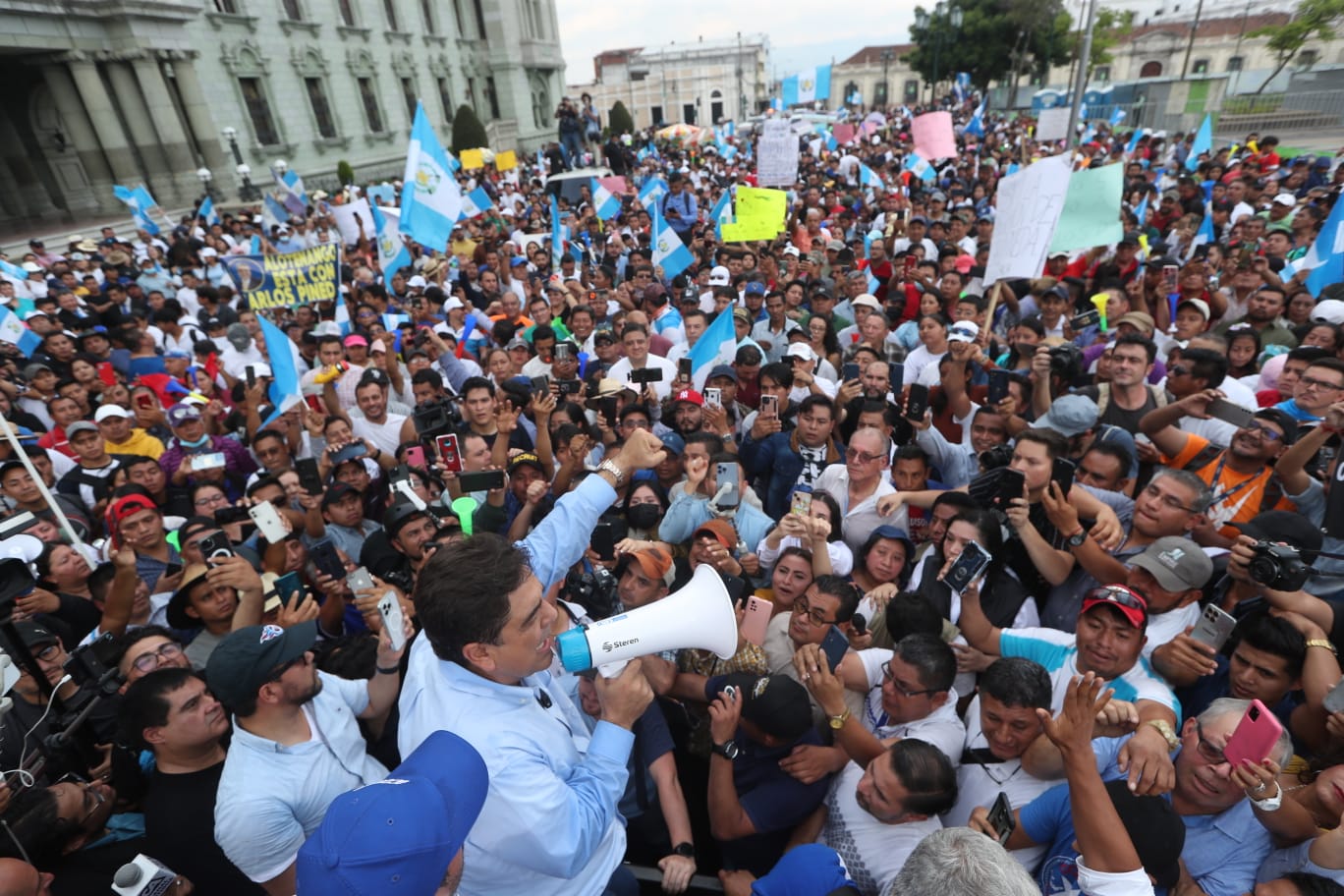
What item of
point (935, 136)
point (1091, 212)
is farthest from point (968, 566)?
point (935, 136)

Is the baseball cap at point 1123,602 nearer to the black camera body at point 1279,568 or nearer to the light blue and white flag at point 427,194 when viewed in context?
the black camera body at point 1279,568

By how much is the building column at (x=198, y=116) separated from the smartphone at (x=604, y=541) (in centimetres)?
2807

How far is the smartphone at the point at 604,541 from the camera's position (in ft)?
12.2

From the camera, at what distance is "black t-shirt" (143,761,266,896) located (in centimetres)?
236

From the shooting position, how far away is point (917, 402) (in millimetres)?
4648

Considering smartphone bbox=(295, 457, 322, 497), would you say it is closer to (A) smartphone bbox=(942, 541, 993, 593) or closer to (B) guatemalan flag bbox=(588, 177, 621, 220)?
(A) smartphone bbox=(942, 541, 993, 593)

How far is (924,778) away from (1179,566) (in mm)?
1640

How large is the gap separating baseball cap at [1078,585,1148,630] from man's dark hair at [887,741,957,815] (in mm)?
951

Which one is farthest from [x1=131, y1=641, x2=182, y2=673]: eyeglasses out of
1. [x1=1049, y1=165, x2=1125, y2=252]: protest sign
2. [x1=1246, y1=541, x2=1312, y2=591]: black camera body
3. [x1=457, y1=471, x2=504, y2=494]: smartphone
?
[x1=1049, y1=165, x2=1125, y2=252]: protest sign

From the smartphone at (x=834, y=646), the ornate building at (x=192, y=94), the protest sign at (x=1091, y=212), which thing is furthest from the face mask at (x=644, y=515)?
the ornate building at (x=192, y=94)

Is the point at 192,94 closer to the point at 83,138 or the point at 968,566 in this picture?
the point at 83,138

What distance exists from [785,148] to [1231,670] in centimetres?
1121

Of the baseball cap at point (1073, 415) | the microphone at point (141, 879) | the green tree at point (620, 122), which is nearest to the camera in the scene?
the microphone at point (141, 879)

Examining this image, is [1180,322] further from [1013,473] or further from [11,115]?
[11,115]
